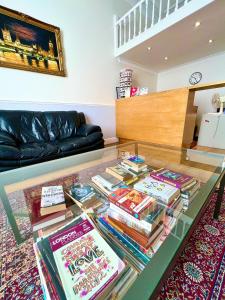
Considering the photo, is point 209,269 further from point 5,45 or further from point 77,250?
point 5,45

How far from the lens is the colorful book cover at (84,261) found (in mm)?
339

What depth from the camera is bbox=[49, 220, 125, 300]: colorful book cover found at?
13.4 inches

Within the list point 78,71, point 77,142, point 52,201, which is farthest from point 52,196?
point 78,71

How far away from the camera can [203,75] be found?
3.38m

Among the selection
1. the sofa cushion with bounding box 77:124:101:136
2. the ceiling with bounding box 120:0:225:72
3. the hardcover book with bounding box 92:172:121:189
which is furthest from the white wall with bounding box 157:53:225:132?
the hardcover book with bounding box 92:172:121:189

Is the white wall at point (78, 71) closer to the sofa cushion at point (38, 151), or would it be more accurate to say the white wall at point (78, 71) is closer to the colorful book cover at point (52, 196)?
the sofa cushion at point (38, 151)

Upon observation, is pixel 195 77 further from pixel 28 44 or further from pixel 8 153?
pixel 8 153

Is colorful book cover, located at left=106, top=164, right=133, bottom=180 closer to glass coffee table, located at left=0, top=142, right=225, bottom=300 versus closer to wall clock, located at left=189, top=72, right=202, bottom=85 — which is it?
glass coffee table, located at left=0, top=142, right=225, bottom=300

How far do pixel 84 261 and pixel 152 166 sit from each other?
2.62 feet

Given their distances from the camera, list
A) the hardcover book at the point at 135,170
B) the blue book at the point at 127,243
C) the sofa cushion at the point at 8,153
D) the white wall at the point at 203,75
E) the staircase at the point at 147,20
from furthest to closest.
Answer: the white wall at the point at 203,75 → the staircase at the point at 147,20 → the sofa cushion at the point at 8,153 → the hardcover book at the point at 135,170 → the blue book at the point at 127,243

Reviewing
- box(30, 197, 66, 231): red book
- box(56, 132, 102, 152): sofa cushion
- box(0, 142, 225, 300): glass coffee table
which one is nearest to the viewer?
box(0, 142, 225, 300): glass coffee table

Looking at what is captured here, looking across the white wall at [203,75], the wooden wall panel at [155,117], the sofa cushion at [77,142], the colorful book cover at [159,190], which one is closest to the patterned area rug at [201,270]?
the colorful book cover at [159,190]

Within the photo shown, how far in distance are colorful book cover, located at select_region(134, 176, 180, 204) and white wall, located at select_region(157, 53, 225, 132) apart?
3.52 m

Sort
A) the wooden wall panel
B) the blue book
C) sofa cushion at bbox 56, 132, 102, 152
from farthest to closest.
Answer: the wooden wall panel, sofa cushion at bbox 56, 132, 102, 152, the blue book
